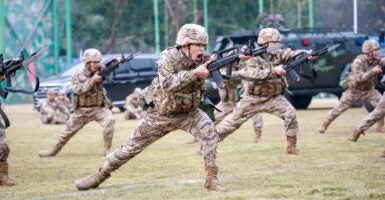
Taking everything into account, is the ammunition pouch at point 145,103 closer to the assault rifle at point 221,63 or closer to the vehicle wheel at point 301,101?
the assault rifle at point 221,63

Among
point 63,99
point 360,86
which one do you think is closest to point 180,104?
point 360,86

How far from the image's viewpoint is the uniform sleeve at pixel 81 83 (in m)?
14.1

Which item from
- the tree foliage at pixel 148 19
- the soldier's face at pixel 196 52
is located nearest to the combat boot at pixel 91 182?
the soldier's face at pixel 196 52

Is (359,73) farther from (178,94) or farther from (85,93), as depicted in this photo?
(178,94)

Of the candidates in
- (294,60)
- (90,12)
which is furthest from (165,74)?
(90,12)

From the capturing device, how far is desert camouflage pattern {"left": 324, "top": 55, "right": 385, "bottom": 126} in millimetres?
16188

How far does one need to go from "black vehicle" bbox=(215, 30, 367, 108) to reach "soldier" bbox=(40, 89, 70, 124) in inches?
180

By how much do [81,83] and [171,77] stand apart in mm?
5233

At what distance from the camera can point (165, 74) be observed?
30.3ft

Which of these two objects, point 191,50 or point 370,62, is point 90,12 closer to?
point 370,62

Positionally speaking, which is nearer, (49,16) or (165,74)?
(165,74)

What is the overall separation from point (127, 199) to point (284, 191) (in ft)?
5.02

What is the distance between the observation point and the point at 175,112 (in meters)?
9.62

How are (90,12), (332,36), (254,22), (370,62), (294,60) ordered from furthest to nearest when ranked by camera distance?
(90,12), (254,22), (332,36), (370,62), (294,60)
